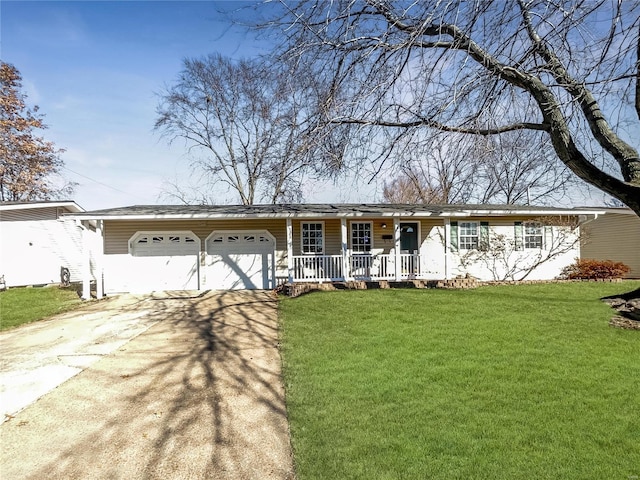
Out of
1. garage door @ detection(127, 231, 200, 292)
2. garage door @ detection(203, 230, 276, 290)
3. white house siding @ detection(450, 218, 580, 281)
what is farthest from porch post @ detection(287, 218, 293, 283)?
white house siding @ detection(450, 218, 580, 281)

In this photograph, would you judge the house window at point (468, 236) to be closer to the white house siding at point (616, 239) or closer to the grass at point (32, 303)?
the white house siding at point (616, 239)

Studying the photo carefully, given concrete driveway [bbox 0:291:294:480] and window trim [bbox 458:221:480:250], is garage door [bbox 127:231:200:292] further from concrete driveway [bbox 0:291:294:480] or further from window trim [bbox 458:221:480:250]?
window trim [bbox 458:221:480:250]

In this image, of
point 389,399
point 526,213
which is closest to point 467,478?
point 389,399

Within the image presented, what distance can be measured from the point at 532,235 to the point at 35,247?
18.7m

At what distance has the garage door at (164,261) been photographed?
12.4 meters

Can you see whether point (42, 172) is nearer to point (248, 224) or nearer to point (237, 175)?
point (237, 175)

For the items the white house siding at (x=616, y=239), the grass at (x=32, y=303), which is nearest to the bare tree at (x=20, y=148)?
the grass at (x=32, y=303)

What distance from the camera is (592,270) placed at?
13539 mm

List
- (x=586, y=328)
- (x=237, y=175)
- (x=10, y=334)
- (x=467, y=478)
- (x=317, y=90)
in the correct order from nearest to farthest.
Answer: (x=467, y=478)
(x=317, y=90)
(x=586, y=328)
(x=10, y=334)
(x=237, y=175)

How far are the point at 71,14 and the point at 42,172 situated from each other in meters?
18.7

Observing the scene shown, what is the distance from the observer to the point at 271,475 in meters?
2.65

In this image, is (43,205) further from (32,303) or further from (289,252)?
(289,252)

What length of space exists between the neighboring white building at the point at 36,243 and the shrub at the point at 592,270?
18.1 m

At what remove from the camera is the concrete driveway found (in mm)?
2824
